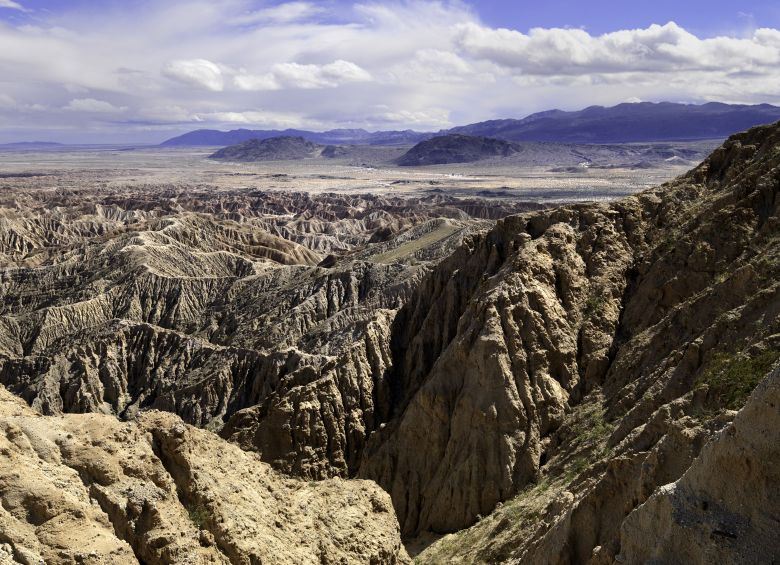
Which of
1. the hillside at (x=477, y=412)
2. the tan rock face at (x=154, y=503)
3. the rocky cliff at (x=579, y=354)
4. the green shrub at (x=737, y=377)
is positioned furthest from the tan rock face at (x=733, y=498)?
the tan rock face at (x=154, y=503)

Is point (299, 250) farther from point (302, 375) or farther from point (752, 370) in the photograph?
point (752, 370)

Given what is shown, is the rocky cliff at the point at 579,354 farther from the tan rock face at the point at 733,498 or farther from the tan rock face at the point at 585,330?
the tan rock face at the point at 733,498

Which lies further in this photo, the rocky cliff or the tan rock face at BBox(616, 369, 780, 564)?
the rocky cliff

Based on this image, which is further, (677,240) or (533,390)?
(677,240)

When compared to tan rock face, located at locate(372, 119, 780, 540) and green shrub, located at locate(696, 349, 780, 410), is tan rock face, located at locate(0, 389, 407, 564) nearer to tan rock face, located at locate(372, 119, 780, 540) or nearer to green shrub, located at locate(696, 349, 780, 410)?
tan rock face, located at locate(372, 119, 780, 540)

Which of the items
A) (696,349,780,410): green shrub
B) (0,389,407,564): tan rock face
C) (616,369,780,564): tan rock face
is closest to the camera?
(616,369,780,564): tan rock face

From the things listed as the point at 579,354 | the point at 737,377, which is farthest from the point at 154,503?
the point at 579,354

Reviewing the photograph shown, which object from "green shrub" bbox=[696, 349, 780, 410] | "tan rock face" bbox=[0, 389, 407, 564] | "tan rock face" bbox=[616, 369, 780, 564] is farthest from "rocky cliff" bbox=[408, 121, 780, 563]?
"tan rock face" bbox=[0, 389, 407, 564]

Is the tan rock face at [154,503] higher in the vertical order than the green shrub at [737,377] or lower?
lower

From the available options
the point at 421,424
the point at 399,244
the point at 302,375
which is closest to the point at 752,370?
the point at 421,424
